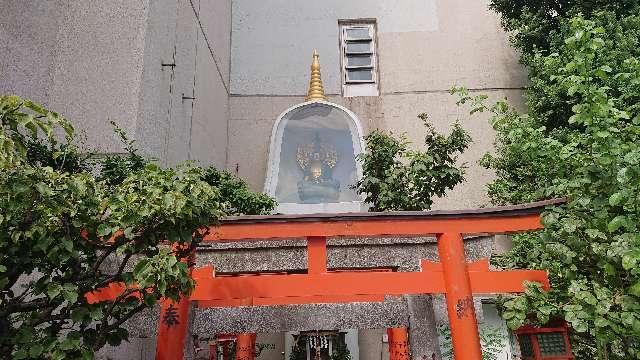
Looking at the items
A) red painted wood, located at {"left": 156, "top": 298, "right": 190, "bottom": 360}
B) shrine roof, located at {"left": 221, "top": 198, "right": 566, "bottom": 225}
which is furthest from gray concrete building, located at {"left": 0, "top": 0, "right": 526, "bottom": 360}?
shrine roof, located at {"left": 221, "top": 198, "right": 566, "bottom": 225}

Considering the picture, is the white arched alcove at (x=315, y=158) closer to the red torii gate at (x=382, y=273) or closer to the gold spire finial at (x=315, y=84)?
the gold spire finial at (x=315, y=84)

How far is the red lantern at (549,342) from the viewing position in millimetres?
9758

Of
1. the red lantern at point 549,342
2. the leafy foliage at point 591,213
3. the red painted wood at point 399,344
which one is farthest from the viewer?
the red lantern at point 549,342

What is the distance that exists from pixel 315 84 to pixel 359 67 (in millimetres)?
2231

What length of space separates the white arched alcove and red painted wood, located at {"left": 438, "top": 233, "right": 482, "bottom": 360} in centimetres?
718

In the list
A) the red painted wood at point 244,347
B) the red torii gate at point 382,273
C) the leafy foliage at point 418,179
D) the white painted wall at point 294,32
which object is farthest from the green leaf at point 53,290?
the white painted wall at point 294,32

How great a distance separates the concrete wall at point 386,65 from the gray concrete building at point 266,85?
0.04 m

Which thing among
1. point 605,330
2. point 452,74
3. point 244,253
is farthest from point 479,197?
point 605,330

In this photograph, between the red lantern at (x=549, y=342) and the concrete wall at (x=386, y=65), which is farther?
the concrete wall at (x=386, y=65)

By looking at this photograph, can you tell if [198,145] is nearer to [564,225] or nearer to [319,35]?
[319,35]

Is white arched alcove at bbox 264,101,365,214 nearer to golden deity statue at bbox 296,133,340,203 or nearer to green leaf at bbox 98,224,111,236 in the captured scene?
golden deity statue at bbox 296,133,340,203

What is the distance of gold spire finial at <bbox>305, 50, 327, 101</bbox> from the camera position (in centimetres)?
1353

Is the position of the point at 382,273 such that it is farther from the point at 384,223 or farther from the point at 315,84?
the point at 315,84

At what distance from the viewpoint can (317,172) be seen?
43.0ft
